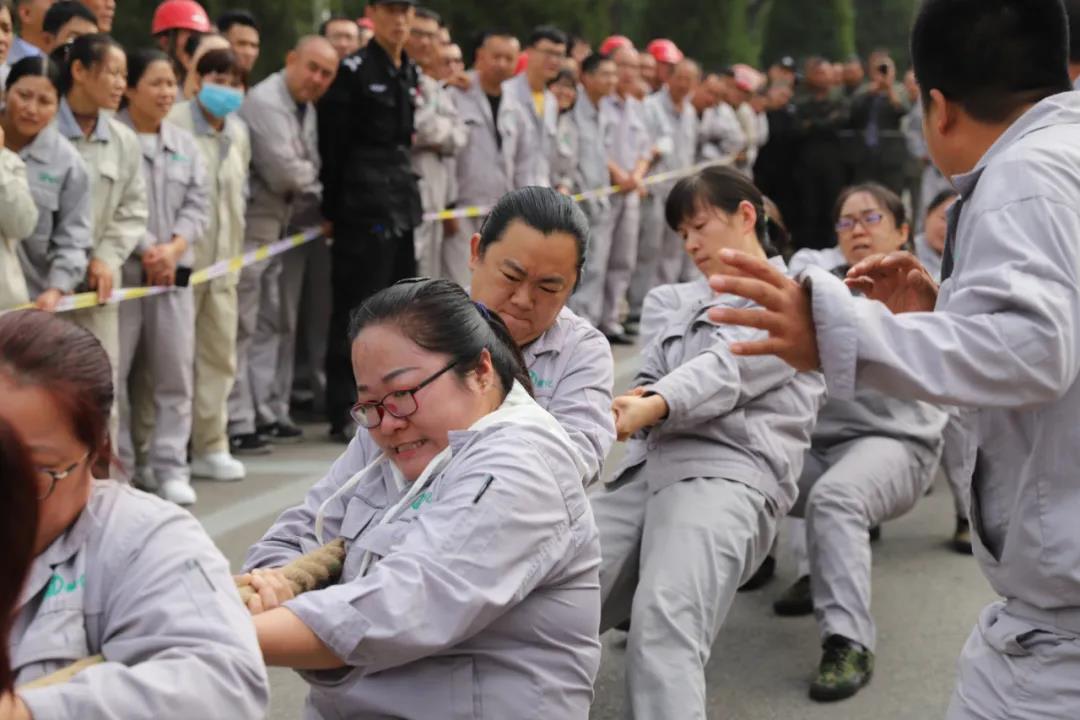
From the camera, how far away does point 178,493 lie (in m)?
6.88

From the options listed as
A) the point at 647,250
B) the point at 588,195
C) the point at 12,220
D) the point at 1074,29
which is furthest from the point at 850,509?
the point at 647,250

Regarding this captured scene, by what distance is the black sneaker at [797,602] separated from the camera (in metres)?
5.88

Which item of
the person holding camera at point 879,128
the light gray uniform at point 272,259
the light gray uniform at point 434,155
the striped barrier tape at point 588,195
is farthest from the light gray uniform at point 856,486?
the person holding camera at point 879,128

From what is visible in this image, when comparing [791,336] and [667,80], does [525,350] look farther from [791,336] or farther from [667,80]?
[667,80]

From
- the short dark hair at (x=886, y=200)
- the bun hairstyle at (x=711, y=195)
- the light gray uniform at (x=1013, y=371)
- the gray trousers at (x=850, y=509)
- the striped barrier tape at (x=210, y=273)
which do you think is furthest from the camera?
the short dark hair at (x=886, y=200)

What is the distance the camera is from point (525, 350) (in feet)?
13.0

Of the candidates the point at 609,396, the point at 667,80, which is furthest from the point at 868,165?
the point at 609,396

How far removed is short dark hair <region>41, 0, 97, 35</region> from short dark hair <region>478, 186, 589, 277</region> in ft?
13.7

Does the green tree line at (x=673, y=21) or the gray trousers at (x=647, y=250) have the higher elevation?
the green tree line at (x=673, y=21)

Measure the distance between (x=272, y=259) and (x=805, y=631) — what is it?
12.7 ft

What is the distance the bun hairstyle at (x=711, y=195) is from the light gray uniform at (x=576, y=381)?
1.00m

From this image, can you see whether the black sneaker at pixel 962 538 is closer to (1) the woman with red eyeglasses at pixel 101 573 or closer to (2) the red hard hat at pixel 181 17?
(2) the red hard hat at pixel 181 17

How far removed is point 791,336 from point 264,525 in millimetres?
4606

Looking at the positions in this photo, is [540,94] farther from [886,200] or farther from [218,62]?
[886,200]
